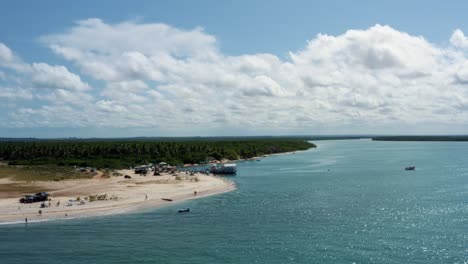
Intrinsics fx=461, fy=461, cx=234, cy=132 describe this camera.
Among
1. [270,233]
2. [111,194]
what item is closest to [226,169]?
[111,194]

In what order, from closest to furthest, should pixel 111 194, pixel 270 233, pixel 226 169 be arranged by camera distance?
pixel 270 233 → pixel 111 194 → pixel 226 169

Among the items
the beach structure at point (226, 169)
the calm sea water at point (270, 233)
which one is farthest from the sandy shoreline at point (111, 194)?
the beach structure at point (226, 169)

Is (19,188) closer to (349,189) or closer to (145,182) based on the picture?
(145,182)

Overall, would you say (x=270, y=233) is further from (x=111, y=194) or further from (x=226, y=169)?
(x=226, y=169)

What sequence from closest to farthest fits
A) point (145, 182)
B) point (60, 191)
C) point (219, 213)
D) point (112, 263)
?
point (112, 263) < point (219, 213) < point (60, 191) < point (145, 182)

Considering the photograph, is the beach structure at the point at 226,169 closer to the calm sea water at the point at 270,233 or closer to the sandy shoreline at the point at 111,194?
the sandy shoreline at the point at 111,194

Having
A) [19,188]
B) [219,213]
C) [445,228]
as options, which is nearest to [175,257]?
[219,213]

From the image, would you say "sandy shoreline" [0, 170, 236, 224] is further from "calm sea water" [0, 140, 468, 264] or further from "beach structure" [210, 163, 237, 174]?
"beach structure" [210, 163, 237, 174]

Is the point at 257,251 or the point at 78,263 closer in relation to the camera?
the point at 78,263
